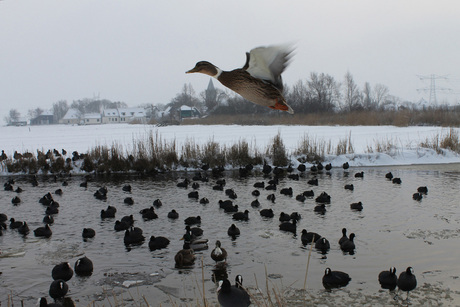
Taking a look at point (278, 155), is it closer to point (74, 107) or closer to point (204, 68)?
point (204, 68)

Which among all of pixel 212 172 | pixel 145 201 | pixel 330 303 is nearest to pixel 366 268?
pixel 330 303

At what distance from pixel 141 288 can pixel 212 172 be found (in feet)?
45.4

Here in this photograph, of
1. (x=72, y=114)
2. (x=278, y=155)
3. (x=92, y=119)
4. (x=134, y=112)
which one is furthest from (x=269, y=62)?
(x=72, y=114)

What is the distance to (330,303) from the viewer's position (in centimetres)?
620

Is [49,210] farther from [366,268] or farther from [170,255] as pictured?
[366,268]

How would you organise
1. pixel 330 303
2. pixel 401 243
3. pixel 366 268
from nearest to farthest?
pixel 330 303 → pixel 366 268 → pixel 401 243

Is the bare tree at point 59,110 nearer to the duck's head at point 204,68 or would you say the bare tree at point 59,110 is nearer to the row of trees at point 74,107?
the row of trees at point 74,107

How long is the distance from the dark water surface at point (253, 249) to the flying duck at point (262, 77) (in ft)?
8.37

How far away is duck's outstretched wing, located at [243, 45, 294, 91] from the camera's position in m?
1.62

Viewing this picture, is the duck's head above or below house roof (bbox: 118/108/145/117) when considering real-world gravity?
below

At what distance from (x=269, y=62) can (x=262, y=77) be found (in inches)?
2.6

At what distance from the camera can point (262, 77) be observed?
1.72m

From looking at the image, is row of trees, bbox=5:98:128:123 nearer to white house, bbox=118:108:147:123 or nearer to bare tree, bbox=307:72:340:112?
white house, bbox=118:108:147:123

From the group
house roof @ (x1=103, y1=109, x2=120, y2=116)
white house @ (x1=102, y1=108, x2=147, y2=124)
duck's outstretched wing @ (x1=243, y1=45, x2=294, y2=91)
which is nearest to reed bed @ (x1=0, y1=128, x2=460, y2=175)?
duck's outstretched wing @ (x1=243, y1=45, x2=294, y2=91)
